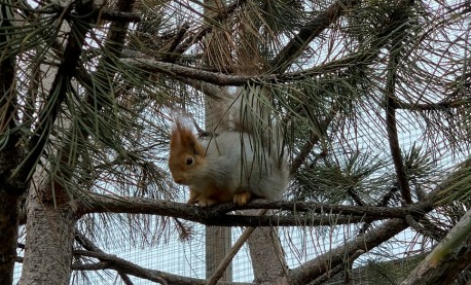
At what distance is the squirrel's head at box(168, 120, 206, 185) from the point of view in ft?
6.95

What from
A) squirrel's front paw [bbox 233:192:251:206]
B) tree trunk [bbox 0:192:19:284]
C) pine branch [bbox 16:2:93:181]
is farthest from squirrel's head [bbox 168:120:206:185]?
pine branch [bbox 16:2:93:181]

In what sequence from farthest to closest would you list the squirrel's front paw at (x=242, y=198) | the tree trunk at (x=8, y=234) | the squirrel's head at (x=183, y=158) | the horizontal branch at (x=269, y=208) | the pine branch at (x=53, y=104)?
the squirrel's head at (x=183, y=158), the squirrel's front paw at (x=242, y=198), the horizontal branch at (x=269, y=208), the tree trunk at (x=8, y=234), the pine branch at (x=53, y=104)

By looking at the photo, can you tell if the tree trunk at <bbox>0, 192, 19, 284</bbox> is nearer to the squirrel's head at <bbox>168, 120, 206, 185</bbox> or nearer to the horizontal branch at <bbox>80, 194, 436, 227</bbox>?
the horizontal branch at <bbox>80, 194, 436, 227</bbox>

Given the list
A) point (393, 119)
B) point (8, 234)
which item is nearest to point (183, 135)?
point (393, 119)

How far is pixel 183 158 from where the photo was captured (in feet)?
6.97

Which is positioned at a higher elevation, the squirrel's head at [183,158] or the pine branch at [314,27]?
the pine branch at [314,27]

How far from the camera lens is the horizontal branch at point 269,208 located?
1.62 metres

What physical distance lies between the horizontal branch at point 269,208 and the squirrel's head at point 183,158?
0.25m

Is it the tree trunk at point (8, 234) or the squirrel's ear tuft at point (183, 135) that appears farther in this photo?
the squirrel's ear tuft at point (183, 135)

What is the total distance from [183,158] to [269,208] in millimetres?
507

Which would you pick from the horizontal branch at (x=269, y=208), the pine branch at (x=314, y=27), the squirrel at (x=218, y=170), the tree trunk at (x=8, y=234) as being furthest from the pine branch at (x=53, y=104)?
the squirrel at (x=218, y=170)

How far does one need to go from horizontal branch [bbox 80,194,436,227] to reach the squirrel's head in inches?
9.7

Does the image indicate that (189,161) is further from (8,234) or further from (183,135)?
(8,234)

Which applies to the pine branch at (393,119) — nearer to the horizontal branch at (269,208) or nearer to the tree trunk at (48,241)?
the horizontal branch at (269,208)
